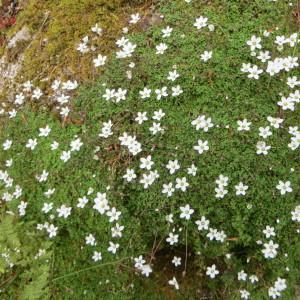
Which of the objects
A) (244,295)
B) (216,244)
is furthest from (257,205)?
(244,295)

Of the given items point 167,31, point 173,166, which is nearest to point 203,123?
point 173,166

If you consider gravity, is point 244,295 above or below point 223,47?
below

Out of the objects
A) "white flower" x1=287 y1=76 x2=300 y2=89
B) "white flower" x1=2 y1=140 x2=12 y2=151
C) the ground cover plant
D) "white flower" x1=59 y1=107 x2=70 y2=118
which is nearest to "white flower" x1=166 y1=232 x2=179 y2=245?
the ground cover plant

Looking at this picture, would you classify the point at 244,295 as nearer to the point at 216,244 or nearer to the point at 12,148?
the point at 216,244

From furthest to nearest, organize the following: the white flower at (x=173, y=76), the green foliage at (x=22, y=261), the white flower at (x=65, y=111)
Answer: the white flower at (x=65, y=111) → the white flower at (x=173, y=76) → the green foliage at (x=22, y=261)

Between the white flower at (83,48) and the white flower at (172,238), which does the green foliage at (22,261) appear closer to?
the white flower at (172,238)

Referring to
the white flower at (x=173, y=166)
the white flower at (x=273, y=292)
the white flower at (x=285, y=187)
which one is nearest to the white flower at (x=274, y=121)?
the white flower at (x=285, y=187)

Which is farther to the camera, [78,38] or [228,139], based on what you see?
[78,38]

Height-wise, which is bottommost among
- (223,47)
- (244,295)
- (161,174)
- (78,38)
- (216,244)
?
(244,295)
